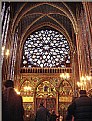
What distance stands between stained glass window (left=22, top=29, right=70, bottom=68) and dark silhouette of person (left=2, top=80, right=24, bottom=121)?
24.9 meters

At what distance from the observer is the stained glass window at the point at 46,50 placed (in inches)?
1246

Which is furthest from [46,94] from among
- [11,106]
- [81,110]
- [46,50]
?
[11,106]

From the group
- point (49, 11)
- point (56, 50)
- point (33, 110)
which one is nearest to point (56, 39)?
point (56, 50)

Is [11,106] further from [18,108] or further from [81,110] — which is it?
[81,110]

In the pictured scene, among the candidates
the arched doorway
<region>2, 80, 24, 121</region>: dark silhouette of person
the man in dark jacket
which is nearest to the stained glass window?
the arched doorway

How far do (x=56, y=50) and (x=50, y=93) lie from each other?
4669 mm

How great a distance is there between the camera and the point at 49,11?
1170 inches

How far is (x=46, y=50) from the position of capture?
32281 millimetres

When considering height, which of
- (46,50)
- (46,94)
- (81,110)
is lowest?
(81,110)

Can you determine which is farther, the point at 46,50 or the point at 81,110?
the point at 46,50

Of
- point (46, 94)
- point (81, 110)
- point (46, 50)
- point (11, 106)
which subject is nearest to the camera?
point (11, 106)

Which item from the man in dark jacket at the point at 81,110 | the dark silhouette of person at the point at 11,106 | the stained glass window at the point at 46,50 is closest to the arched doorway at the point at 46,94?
the stained glass window at the point at 46,50

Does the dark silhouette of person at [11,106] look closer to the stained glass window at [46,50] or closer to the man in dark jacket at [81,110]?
the man in dark jacket at [81,110]

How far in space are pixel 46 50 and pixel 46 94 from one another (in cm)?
472
